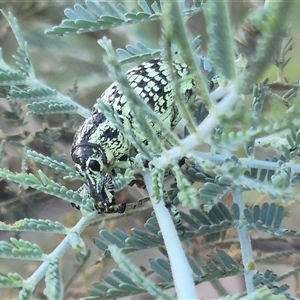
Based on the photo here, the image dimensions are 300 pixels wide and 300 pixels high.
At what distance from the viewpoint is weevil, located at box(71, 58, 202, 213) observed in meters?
0.50

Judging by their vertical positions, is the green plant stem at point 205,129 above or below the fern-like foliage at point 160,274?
above

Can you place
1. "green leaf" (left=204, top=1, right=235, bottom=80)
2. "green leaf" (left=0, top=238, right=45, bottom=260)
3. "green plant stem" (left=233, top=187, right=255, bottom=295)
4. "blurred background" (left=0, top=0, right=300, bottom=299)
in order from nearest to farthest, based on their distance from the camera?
1. "green leaf" (left=204, top=1, right=235, bottom=80)
2. "green leaf" (left=0, top=238, right=45, bottom=260)
3. "green plant stem" (left=233, top=187, right=255, bottom=295)
4. "blurred background" (left=0, top=0, right=300, bottom=299)

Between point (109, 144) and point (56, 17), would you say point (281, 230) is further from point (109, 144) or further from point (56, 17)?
point (56, 17)

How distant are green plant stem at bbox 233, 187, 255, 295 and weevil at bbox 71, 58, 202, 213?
0.14 m

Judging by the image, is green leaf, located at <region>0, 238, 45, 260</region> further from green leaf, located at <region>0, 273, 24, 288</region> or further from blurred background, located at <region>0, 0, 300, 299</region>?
blurred background, located at <region>0, 0, 300, 299</region>

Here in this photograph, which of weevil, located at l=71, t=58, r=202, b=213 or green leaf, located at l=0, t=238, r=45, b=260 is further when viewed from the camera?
weevil, located at l=71, t=58, r=202, b=213

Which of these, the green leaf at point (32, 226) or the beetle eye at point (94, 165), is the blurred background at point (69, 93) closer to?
the beetle eye at point (94, 165)

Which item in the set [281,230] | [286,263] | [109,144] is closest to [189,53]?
[281,230]

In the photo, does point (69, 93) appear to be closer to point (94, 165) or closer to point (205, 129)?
point (94, 165)

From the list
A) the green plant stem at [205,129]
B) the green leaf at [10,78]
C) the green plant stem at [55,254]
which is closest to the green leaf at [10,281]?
the green plant stem at [55,254]

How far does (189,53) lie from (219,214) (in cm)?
26

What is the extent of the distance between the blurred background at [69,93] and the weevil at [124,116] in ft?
0.26

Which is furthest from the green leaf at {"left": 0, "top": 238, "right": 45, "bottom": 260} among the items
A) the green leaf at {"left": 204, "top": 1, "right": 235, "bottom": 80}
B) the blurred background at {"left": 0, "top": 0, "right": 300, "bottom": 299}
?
the blurred background at {"left": 0, "top": 0, "right": 300, "bottom": 299}

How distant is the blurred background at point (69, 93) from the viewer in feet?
2.07
